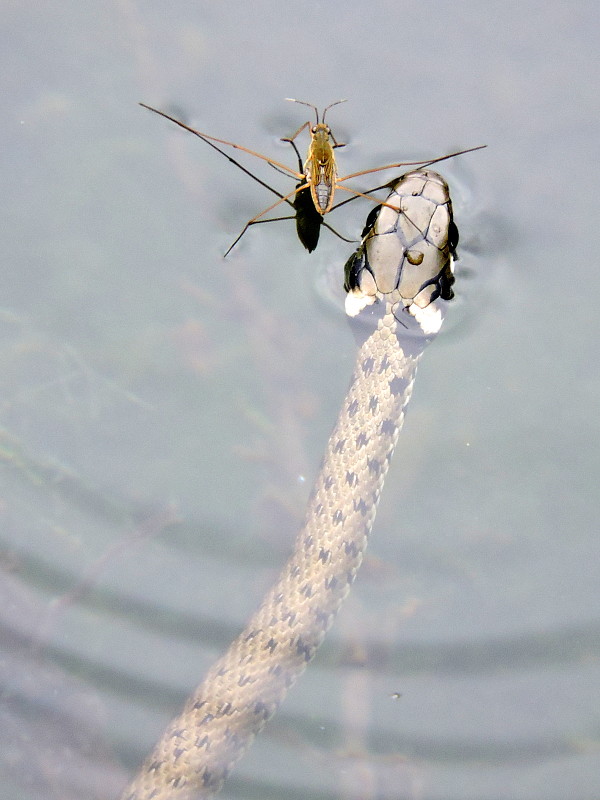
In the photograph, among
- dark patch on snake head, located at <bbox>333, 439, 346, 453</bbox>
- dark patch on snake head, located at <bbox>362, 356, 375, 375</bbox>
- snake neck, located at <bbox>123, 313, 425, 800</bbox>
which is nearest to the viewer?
snake neck, located at <bbox>123, 313, 425, 800</bbox>

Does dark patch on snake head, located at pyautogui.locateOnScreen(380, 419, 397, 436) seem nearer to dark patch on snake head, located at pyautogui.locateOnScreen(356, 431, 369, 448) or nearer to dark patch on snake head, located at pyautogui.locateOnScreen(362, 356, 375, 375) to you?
dark patch on snake head, located at pyautogui.locateOnScreen(356, 431, 369, 448)

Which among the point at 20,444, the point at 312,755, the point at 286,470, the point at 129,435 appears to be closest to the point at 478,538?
the point at 286,470

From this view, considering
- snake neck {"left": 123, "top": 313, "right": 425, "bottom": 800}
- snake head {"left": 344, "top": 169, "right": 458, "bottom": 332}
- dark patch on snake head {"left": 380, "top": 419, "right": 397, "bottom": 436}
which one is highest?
snake head {"left": 344, "top": 169, "right": 458, "bottom": 332}

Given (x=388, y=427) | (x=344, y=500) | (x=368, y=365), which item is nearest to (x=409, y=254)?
(x=368, y=365)

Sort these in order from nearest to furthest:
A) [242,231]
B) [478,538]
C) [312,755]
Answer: [312,755]
[478,538]
[242,231]

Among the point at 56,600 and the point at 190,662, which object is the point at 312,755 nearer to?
the point at 190,662

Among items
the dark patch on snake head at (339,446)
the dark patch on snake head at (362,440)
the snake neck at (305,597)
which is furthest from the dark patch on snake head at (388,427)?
the dark patch on snake head at (339,446)

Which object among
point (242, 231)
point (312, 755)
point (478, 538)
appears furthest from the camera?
point (242, 231)

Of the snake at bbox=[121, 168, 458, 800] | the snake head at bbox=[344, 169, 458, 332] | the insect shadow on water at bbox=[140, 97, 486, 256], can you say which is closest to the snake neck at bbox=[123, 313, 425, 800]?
the snake at bbox=[121, 168, 458, 800]
